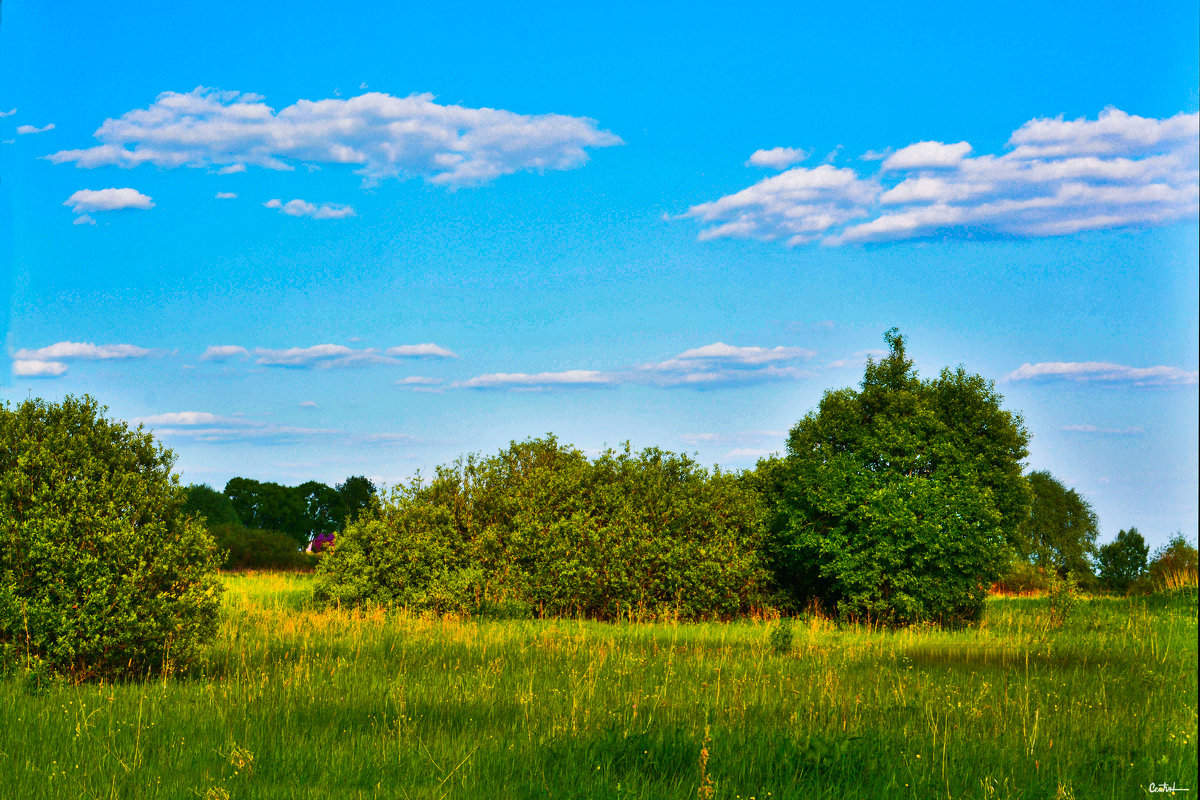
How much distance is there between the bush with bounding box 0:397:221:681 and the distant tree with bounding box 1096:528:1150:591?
39.0m

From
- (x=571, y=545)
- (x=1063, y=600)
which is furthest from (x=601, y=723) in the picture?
(x=1063, y=600)

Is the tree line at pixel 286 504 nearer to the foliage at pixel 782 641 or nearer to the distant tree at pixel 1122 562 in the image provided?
the distant tree at pixel 1122 562

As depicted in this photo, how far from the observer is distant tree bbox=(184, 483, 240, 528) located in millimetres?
60787

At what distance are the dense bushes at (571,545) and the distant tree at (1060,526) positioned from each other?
43.6 metres

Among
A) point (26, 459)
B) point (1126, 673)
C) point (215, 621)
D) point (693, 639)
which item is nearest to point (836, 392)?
point (693, 639)

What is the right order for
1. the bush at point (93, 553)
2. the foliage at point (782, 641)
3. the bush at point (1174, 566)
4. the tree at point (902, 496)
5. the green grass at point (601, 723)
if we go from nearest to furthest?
the green grass at point (601, 723), the bush at point (93, 553), the foliage at point (782, 641), the tree at point (902, 496), the bush at point (1174, 566)

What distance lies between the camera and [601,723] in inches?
369

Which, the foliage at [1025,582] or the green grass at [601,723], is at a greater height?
the green grass at [601,723]

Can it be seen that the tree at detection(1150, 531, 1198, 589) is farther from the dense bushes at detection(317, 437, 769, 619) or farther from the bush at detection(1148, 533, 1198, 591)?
the dense bushes at detection(317, 437, 769, 619)

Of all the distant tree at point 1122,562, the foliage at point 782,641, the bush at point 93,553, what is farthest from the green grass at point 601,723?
the distant tree at point 1122,562

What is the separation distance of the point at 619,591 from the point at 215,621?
36.3 ft

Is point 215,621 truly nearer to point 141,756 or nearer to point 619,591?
point 141,756

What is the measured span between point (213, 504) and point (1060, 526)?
59.4 m

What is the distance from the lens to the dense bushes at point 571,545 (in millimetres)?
21859
